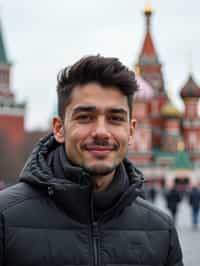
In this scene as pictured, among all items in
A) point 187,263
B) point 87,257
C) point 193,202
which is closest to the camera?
point 87,257

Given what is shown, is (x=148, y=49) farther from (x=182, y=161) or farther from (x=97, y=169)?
(x=97, y=169)

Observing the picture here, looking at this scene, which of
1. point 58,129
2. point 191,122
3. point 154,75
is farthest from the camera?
point 191,122

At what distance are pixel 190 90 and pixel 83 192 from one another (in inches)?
2732

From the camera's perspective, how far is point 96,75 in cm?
283

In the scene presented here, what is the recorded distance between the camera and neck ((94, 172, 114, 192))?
2857 mm

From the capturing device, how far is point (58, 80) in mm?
2910

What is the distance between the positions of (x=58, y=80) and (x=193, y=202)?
1652 cm

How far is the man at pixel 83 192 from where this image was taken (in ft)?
9.08

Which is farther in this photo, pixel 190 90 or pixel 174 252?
pixel 190 90

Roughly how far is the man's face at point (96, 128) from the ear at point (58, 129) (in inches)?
2.3

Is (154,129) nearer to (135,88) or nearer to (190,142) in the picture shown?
(190,142)

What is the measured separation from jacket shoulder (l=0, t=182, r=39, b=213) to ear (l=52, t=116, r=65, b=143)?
0.63 feet

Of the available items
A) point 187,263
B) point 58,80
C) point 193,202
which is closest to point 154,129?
point 193,202

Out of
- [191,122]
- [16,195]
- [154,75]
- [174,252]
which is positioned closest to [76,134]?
[16,195]
